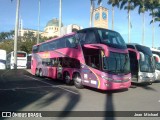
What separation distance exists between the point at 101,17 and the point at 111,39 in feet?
112

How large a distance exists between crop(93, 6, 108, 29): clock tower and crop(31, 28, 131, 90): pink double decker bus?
3032 cm

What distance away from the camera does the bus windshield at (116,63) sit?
44.7 ft

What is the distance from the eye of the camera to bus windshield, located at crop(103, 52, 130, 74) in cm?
1362

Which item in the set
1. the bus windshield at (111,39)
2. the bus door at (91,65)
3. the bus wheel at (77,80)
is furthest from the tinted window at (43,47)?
the bus windshield at (111,39)

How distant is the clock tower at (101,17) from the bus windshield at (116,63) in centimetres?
3384

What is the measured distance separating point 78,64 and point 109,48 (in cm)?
297

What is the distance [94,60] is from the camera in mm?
14398

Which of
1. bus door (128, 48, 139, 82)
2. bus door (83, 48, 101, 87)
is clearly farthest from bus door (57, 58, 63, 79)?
bus door (128, 48, 139, 82)

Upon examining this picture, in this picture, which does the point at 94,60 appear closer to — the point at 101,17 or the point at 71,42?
the point at 71,42

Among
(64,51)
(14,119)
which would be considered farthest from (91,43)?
(14,119)

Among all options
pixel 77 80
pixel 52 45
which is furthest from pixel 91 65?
pixel 52 45

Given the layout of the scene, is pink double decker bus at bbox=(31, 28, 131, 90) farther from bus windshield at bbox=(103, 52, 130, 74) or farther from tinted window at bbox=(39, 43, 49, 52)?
tinted window at bbox=(39, 43, 49, 52)

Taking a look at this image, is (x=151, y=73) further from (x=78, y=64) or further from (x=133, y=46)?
(x=78, y=64)

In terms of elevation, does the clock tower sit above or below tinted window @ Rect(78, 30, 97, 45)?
above
